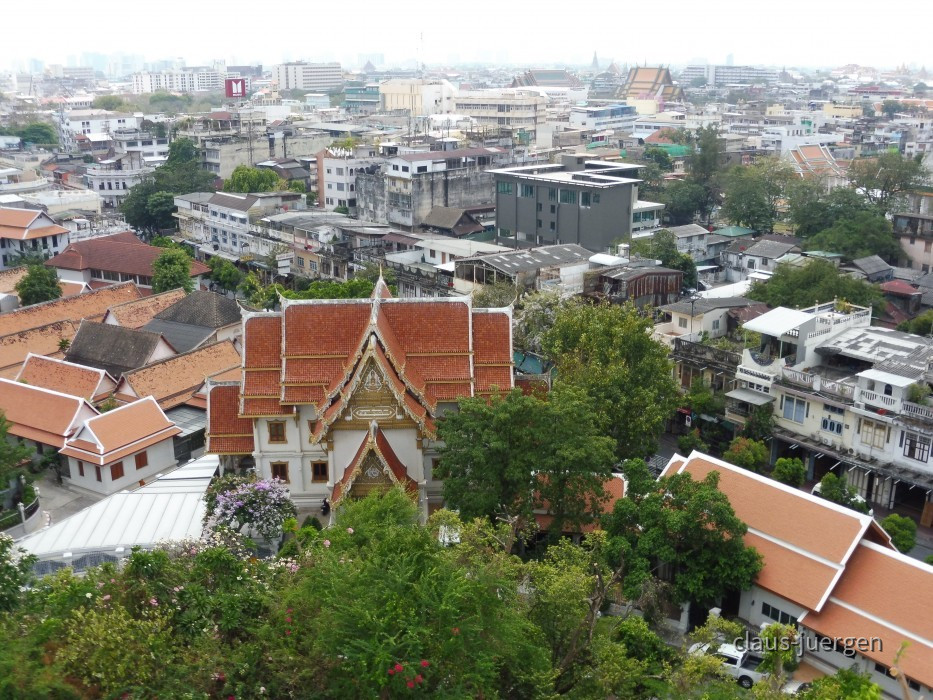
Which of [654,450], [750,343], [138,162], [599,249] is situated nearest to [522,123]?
[138,162]

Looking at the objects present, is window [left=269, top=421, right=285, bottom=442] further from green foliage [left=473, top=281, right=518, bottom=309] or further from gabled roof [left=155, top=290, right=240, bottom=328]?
green foliage [left=473, top=281, right=518, bottom=309]

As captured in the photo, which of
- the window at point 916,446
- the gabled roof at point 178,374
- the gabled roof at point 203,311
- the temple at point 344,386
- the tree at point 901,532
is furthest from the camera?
the gabled roof at point 203,311

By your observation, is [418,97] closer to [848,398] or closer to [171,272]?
[171,272]

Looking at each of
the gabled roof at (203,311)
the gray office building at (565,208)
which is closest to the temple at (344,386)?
the gabled roof at (203,311)

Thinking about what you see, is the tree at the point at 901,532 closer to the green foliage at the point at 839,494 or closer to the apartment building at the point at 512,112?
the green foliage at the point at 839,494

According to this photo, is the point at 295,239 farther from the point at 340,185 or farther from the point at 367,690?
the point at 367,690

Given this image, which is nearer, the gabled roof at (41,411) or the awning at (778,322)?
the gabled roof at (41,411)

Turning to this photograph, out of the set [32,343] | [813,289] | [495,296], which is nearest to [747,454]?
[813,289]
